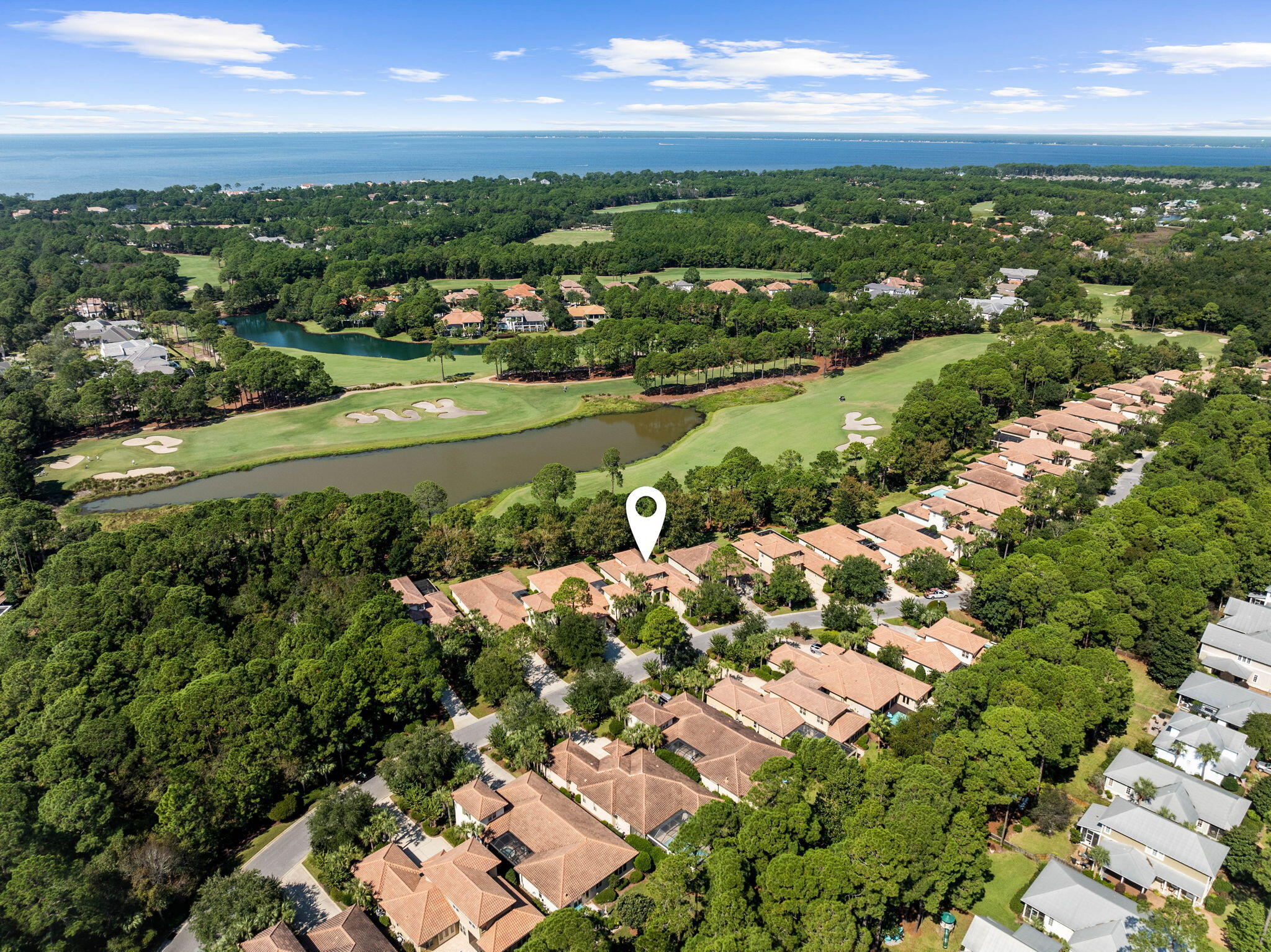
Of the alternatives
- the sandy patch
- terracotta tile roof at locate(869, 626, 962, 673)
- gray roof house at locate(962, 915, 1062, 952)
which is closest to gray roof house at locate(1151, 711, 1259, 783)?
terracotta tile roof at locate(869, 626, 962, 673)

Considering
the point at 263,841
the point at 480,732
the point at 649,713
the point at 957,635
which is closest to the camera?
the point at 263,841

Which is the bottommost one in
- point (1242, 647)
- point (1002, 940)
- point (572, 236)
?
point (1002, 940)

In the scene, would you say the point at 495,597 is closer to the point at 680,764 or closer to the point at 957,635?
the point at 680,764

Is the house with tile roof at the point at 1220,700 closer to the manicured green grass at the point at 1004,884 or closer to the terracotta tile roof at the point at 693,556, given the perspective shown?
the manicured green grass at the point at 1004,884

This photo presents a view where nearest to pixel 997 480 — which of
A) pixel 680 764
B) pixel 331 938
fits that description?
pixel 680 764

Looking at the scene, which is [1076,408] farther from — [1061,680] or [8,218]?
[8,218]
